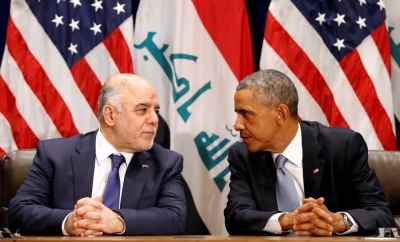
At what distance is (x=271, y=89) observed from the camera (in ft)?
12.2

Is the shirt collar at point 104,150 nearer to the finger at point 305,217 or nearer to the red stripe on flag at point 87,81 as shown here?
the red stripe on flag at point 87,81

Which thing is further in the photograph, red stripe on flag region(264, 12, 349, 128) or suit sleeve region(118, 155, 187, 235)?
red stripe on flag region(264, 12, 349, 128)

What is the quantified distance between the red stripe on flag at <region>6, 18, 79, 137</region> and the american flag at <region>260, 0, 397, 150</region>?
153 centimetres

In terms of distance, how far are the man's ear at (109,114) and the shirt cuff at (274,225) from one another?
3.91ft

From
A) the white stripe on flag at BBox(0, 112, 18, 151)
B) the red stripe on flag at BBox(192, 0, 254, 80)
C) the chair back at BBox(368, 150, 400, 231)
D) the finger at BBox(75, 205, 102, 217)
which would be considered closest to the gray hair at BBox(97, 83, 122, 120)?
the finger at BBox(75, 205, 102, 217)

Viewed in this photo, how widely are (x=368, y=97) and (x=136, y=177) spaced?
6.55ft

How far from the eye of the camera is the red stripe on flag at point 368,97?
189 inches

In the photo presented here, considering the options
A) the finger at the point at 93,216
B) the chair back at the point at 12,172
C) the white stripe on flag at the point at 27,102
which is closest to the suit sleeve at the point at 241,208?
the finger at the point at 93,216

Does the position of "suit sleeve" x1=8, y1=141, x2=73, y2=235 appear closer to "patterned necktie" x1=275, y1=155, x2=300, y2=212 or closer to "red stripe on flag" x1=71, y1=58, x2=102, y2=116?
"red stripe on flag" x1=71, y1=58, x2=102, y2=116

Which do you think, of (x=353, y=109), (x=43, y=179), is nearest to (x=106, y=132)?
(x=43, y=179)

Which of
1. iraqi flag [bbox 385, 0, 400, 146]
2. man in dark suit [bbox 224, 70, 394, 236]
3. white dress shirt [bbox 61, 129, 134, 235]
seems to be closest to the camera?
man in dark suit [bbox 224, 70, 394, 236]

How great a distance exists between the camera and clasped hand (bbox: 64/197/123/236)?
3.21m

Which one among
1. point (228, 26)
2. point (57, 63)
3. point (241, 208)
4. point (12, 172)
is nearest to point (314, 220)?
point (241, 208)

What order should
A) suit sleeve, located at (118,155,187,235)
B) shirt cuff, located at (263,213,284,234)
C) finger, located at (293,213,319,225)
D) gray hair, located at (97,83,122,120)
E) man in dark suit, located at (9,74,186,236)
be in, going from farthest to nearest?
gray hair, located at (97,83,122,120), man in dark suit, located at (9,74,186,236), suit sleeve, located at (118,155,187,235), shirt cuff, located at (263,213,284,234), finger, located at (293,213,319,225)
